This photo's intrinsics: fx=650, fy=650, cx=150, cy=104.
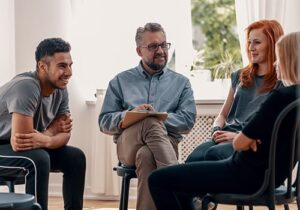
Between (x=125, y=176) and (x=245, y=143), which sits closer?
(x=245, y=143)

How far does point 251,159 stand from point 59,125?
1.22 meters

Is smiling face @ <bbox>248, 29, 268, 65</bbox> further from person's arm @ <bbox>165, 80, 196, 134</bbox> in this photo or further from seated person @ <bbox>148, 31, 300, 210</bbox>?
seated person @ <bbox>148, 31, 300, 210</bbox>

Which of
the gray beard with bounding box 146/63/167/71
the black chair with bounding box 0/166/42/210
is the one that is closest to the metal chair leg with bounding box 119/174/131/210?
the black chair with bounding box 0/166/42/210

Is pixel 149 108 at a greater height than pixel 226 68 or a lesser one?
lesser

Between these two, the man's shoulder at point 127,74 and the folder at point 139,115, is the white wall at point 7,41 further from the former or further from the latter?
the folder at point 139,115

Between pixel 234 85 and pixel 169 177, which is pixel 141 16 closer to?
pixel 234 85

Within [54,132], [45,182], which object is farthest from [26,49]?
[45,182]

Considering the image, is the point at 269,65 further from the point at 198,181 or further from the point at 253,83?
the point at 198,181

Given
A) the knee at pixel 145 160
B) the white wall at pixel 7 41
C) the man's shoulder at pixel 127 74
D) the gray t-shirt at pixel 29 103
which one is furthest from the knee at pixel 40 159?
the white wall at pixel 7 41

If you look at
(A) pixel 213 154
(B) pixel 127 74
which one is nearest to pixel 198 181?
(A) pixel 213 154

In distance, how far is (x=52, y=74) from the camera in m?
3.16

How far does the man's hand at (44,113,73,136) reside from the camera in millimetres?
3207

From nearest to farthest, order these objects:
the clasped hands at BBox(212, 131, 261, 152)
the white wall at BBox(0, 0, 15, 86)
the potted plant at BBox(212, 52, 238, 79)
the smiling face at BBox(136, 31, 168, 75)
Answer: the clasped hands at BBox(212, 131, 261, 152), the smiling face at BBox(136, 31, 168, 75), the white wall at BBox(0, 0, 15, 86), the potted plant at BBox(212, 52, 238, 79)

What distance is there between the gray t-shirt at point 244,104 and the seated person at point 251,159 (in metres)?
0.64
